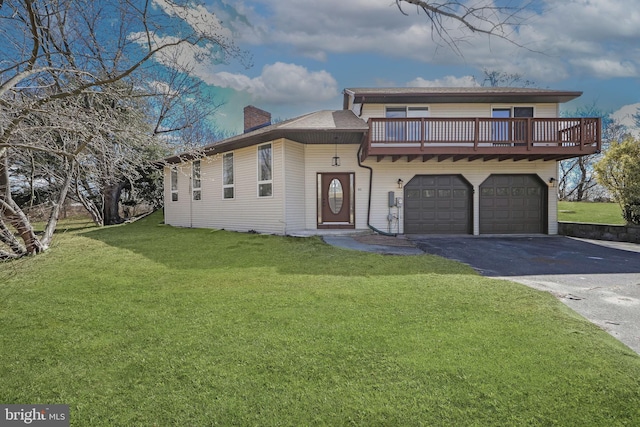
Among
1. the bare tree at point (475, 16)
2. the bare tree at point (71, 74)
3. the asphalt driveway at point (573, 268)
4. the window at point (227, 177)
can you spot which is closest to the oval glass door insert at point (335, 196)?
the asphalt driveway at point (573, 268)

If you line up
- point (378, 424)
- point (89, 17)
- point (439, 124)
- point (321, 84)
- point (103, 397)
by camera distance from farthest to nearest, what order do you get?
point (321, 84)
point (439, 124)
point (89, 17)
point (103, 397)
point (378, 424)

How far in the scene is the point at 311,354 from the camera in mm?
2500

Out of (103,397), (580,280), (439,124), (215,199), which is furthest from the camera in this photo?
(215,199)

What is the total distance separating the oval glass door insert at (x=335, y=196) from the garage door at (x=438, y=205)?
2313 millimetres

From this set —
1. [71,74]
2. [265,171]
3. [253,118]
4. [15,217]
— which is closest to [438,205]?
[265,171]

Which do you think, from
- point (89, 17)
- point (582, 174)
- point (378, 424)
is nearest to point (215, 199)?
point (89, 17)

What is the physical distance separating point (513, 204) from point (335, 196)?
6.36 metres

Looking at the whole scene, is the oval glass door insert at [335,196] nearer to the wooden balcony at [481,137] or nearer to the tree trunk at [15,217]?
the wooden balcony at [481,137]

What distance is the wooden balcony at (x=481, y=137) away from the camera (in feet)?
31.1

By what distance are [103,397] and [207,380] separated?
638 mm

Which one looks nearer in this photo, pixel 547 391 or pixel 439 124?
pixel 547 391

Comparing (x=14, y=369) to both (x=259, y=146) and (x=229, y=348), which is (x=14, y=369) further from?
(x=259, y=146)

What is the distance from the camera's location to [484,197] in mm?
10852

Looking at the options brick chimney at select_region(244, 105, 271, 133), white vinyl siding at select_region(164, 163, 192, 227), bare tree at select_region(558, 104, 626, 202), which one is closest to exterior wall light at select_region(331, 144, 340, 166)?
brick chimney at select_region(244, 105, 271, 133)
